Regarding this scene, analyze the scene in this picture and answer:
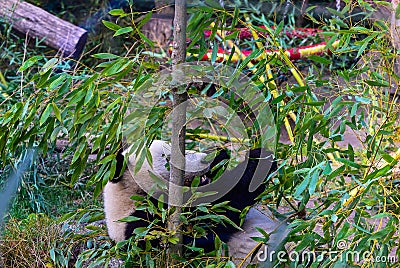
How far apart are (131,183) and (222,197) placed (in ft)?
1.29

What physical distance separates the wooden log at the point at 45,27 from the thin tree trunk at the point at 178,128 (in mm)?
2367

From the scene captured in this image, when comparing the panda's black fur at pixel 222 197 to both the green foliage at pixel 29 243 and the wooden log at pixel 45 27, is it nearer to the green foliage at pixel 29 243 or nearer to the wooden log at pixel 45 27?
the green foliage at pixel 29 243

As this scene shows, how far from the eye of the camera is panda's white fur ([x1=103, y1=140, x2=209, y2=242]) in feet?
6.98

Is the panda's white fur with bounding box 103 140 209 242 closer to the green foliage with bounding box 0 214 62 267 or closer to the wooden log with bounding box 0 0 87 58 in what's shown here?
the green foliage with bounding box 0 214 62 267

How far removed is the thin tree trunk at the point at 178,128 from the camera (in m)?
1.68

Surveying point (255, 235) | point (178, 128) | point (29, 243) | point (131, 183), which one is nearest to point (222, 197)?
point (255, 235)

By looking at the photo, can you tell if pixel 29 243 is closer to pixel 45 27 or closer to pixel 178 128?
pixel 178 128

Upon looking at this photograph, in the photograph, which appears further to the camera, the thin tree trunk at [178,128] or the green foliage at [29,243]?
the green foliage at [29,243]

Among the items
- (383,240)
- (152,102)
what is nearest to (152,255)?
(152,102)

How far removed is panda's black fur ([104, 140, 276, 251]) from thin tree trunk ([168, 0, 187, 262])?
333 millimetres

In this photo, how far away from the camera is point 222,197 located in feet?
7.09

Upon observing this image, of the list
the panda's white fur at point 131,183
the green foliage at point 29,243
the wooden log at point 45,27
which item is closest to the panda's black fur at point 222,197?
the panda's white fur at point 131,183

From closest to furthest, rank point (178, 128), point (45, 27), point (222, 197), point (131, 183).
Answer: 1. point (178, 128)
2. point (222, 197)
3. point (131, 183)
4. point (45, 27)

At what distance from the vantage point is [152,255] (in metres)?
1.85
